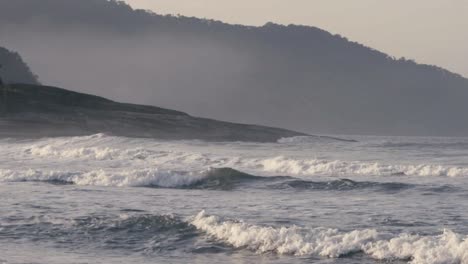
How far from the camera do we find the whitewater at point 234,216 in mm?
17344

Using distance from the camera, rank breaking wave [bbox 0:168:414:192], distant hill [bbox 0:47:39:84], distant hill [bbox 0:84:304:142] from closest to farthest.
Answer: breaking wave [bbox 0:168:414:192] → distant hill [bbox 0:84:304:142] → distant hill [bbox 0:47:39:84]

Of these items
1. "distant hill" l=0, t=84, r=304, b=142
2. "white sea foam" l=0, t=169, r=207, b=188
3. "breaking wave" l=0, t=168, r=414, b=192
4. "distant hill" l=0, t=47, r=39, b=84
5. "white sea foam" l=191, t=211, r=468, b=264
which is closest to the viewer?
"white sea foam" l=191, t=211, r=468, b=264

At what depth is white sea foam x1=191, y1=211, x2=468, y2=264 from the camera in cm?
1641

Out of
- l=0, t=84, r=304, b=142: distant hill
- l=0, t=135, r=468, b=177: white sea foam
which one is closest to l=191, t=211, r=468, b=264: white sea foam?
l=0, t=135, r=468, b=177: white sea foam

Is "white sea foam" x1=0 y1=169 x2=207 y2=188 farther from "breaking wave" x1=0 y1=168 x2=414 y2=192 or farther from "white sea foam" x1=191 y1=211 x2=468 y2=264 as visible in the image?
"white sea foam" x1=191 y1=211 x2=468 y2=264

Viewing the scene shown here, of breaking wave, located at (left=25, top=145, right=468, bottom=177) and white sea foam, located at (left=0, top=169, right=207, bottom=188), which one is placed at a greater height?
breaking wave, located at (left=25, top=145, right=468, bottom=177)

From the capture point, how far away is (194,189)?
1236 inches

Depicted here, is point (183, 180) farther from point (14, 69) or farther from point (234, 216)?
point (14, 69)

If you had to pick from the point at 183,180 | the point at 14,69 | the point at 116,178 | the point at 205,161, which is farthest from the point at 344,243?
the point at 14,69

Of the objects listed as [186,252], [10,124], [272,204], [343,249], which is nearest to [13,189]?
[272,204]

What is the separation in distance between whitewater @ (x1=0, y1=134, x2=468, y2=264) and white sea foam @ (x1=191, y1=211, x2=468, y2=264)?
0.02 m

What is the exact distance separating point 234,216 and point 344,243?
15.7 feet

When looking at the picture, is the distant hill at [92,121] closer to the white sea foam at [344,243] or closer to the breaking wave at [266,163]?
the breaking wave at [266,163]

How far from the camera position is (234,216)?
71.6 ft
